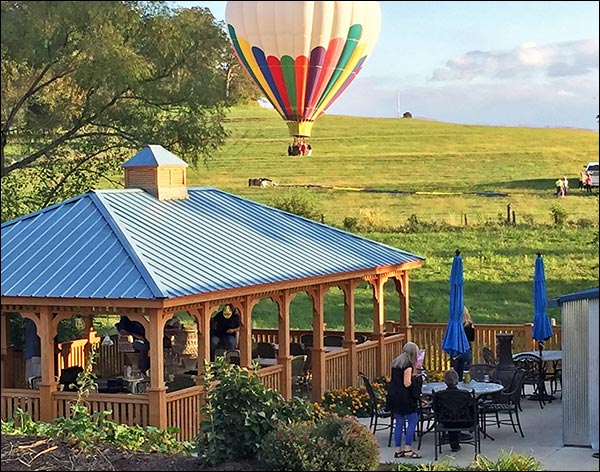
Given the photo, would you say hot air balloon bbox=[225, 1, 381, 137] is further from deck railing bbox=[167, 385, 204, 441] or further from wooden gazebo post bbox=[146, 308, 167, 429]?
wooden gazebo post bbox=[146, 308, 167, 429]

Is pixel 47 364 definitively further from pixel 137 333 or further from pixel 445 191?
pixel 445 191

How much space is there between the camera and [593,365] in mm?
15023

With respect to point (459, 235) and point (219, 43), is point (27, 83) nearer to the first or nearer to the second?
point (219, 43)

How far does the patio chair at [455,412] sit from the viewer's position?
15.7 meters

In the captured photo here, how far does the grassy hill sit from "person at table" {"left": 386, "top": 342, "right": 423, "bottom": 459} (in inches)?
621

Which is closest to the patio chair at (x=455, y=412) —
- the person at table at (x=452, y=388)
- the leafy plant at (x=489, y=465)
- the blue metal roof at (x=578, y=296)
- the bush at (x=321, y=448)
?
the person at table at (x=452, y=388)

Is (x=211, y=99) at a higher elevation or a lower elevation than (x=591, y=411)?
higher

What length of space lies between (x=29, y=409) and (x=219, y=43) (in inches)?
566

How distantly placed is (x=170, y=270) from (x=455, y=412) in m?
4.47

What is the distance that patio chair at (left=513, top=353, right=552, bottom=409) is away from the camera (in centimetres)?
1980

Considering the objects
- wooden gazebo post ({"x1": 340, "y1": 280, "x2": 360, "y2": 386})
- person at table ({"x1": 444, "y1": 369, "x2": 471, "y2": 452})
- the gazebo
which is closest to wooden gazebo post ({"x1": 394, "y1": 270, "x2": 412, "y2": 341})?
the gazebo

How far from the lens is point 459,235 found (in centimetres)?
4253

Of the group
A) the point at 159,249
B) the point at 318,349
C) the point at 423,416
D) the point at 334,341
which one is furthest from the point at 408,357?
the point at 334,341

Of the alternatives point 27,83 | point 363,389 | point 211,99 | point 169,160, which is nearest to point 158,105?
point 211,99
